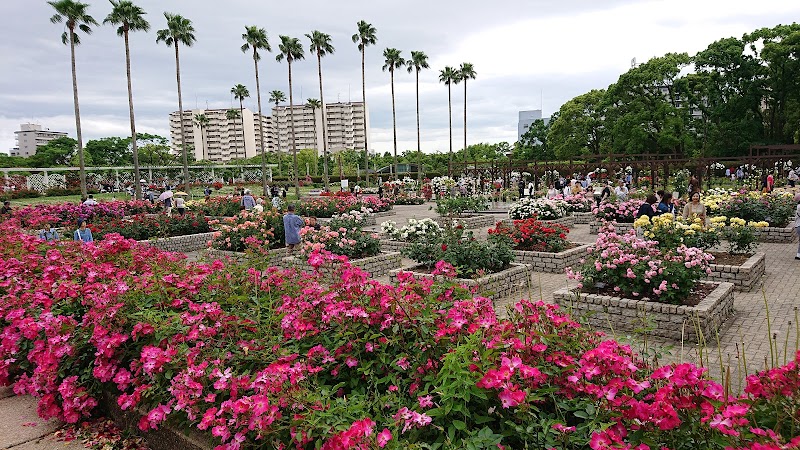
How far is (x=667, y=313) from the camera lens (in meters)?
6.00

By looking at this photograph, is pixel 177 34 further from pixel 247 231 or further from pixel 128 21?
pixel 247 231

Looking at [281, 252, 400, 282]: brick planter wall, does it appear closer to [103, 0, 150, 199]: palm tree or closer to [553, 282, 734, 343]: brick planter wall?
[553, 282, 734, 343]: brick planter wall

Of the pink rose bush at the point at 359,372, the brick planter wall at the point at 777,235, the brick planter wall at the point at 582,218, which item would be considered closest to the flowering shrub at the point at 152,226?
the pink rose bush at the point at 359,372

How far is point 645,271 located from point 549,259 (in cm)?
364

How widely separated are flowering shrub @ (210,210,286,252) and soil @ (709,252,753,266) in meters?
8.95

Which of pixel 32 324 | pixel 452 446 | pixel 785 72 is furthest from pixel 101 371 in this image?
pixel 785 72

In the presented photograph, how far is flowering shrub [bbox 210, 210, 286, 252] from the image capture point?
12062 millimetres

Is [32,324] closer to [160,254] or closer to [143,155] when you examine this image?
[160,254]

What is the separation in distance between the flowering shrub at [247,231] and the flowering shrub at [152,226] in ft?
9.72

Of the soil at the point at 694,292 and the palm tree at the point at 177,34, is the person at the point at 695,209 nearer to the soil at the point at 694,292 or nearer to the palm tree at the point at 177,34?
the soil at the point at 694,292

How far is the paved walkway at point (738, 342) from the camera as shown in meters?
3.71

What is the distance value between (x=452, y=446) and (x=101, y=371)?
2.59 meters

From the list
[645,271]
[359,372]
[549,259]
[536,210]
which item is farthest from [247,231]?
[359,372]

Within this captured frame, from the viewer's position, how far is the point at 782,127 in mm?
38188
